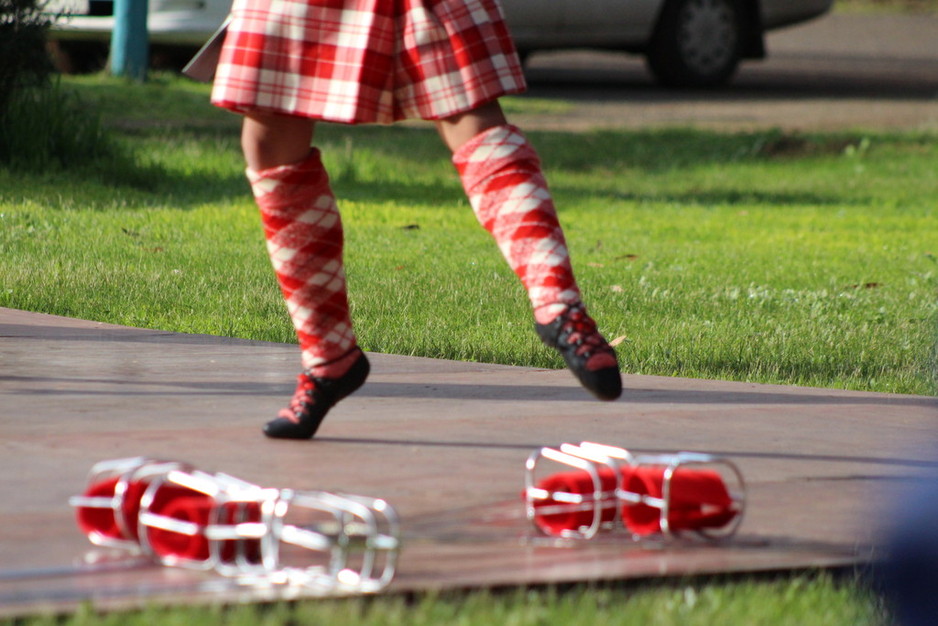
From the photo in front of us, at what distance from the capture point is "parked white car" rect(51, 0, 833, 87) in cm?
1319

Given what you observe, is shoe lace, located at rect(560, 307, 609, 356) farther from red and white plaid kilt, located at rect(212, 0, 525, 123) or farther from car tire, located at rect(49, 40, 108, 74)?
car tire, located at rect(49, 40, 108, 74)

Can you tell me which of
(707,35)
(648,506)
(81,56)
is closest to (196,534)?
(648,506)

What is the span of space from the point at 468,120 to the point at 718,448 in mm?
965

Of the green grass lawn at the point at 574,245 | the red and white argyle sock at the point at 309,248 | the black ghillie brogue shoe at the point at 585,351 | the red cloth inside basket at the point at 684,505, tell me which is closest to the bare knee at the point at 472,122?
the red and white argyle sock at the point at 309,248

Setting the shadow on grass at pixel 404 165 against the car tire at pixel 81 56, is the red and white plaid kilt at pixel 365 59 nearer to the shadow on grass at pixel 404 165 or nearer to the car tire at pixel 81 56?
the shadow on grass at pixel 404 165

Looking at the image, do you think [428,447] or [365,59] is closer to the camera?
[365,59]

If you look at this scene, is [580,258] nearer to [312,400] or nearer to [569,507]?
[312,400]

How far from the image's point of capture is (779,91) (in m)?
16.8

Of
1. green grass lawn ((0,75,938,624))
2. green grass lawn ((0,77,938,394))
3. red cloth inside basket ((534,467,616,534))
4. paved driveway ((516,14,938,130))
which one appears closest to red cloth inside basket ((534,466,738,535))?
red cloth inside basket ((534,467,616,534))

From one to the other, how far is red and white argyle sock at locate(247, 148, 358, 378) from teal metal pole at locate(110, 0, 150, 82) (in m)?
9.44

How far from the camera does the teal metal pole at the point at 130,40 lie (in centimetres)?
1246

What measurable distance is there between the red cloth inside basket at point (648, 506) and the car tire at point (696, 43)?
1325 centimetres

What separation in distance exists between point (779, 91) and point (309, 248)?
14.0 metres

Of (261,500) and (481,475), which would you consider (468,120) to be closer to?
(481,475)
